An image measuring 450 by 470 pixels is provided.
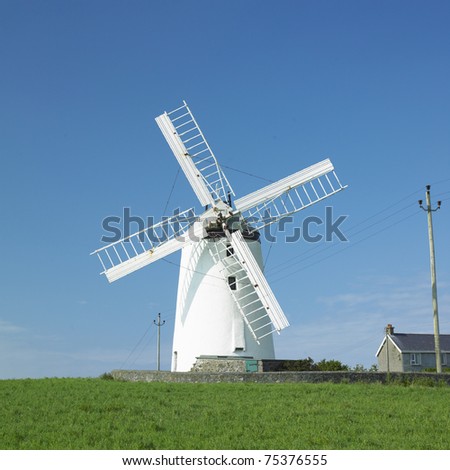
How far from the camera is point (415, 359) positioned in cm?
5200

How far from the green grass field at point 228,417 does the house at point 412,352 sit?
2970cm

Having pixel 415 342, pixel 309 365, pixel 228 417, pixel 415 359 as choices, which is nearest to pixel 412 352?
pixel 415 359

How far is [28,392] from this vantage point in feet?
73.0

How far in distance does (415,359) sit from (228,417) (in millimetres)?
39268

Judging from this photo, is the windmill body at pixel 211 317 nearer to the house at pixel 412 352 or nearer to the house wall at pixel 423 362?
the house at pixel 412 352

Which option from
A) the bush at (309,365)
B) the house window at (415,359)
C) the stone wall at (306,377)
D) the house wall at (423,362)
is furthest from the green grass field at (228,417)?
the house window at (415,359)

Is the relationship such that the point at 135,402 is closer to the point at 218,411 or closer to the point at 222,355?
the point at 218,411

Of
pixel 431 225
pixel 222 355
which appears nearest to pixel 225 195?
pixel 222 355

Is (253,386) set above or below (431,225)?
below

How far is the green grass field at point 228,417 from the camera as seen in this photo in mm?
12836

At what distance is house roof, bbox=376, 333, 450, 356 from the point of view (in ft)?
171

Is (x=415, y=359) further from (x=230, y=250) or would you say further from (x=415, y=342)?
(x=230, y=250)
